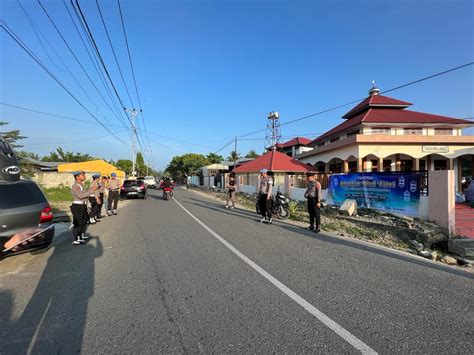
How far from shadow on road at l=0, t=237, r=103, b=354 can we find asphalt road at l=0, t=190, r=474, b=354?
0.02 meters

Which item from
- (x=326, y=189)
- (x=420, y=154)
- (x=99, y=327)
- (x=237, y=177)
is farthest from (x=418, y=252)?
(x=237, y=177)

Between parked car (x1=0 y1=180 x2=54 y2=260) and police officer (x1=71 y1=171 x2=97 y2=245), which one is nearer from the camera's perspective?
parked car (x1=0 y1=180 x2=54 y2=260)

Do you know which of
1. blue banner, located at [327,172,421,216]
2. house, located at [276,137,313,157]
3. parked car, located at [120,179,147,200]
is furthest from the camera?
house, located at [276,137,313,157]

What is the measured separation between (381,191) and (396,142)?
40.3 ft

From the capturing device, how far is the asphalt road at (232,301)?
3000 mm

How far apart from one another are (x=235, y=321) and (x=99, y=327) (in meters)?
1.46

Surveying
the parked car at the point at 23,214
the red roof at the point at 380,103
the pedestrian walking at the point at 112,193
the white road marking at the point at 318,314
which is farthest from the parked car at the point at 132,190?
the red roof at the point at 380,103

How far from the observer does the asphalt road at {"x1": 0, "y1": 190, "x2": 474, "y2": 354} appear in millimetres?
3000

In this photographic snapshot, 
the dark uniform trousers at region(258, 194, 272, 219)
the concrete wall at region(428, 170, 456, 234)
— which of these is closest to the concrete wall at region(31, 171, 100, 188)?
the dark uniform trousers at region(258, 194, 272, 219)

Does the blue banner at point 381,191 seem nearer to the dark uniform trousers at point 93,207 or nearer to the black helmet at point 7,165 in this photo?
the dark uniform trousers at point 93,207

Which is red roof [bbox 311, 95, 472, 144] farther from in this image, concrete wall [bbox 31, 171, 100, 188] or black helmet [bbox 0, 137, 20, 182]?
concrete wall [bbox 31, 171, 100, 188]

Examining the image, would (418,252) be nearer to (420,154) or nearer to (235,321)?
(235,321)

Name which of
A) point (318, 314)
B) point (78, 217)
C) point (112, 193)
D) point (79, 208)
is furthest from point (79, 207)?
point (112, 193)

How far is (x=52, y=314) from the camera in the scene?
11.9 ft
